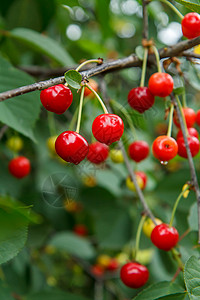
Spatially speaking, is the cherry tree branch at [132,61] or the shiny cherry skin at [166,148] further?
the shiny cherry skin at [166,148]

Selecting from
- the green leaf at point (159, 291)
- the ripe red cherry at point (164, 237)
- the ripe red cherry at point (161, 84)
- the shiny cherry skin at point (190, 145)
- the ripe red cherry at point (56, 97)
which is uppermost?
the ripe red cherry at point (161, 84)

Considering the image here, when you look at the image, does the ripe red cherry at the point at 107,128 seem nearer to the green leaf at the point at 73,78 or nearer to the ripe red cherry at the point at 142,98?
the green leaf at the point at 73,78

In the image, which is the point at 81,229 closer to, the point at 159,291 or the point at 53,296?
the point at 53,296

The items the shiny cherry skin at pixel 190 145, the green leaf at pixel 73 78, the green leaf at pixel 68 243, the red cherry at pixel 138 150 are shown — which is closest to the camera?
the green leaf at pixel 73 78

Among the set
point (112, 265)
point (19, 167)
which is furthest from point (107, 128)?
point (112, 265)

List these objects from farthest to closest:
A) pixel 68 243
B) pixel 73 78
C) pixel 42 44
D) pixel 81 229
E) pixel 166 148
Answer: pixel 81 229 → pixel 68 243 → pixel 42 44 → pixel 166 148 → pixel 73 78

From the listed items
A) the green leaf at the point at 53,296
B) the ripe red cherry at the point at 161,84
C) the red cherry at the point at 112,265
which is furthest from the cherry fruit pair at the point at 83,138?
the red cherry at the point at 112,265

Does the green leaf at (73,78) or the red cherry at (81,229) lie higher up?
the red cherry at (81,229)

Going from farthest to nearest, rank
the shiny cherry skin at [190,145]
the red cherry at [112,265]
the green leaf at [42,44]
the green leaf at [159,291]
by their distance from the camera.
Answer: the red cherry at [112,265]
the green leaf at [42,44]
the shiny cherry skin at [190,145]
the green leaf at [159,291]
